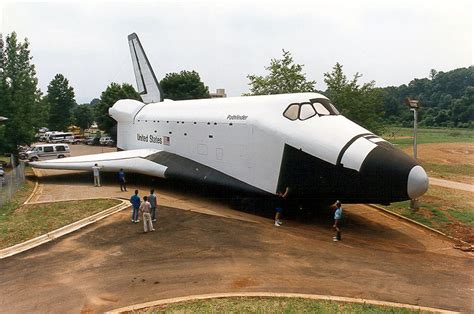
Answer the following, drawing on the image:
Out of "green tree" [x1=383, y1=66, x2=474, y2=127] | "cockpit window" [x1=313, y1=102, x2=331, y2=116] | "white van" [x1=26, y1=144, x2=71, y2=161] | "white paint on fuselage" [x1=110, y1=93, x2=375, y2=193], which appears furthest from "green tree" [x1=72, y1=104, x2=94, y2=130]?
"cockpit window" [x1=313, y1=102, x2=331, y2=116]

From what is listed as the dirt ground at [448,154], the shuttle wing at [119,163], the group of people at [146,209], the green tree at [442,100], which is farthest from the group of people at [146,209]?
the green tree at [442,100]

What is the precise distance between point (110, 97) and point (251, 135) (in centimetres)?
4366

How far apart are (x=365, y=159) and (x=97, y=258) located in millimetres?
7653

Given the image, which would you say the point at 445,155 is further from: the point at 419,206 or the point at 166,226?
the point at 166,226

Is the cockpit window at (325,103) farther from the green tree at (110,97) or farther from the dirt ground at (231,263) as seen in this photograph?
the green tree at (110,97)

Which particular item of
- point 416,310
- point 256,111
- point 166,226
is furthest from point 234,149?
point 416,310

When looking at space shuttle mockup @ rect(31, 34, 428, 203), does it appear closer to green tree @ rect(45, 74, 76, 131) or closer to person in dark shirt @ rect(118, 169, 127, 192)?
person in dark shirt @ rect(118, 169, 127, 192)

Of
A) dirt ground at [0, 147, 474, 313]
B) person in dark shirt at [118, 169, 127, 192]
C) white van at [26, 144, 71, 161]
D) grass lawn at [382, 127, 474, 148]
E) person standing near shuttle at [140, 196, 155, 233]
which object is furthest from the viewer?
grass lawn at [382, 127, 474, 148]

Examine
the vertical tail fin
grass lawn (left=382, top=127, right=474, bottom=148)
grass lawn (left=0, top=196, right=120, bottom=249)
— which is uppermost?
the vertical tail fin

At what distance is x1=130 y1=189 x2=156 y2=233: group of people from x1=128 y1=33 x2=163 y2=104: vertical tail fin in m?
12.4

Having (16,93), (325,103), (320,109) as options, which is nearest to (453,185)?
(325,103)

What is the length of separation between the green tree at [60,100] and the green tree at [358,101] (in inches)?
2176

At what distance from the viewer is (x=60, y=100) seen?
67.6m

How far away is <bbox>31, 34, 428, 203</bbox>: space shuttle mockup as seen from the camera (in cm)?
1091
